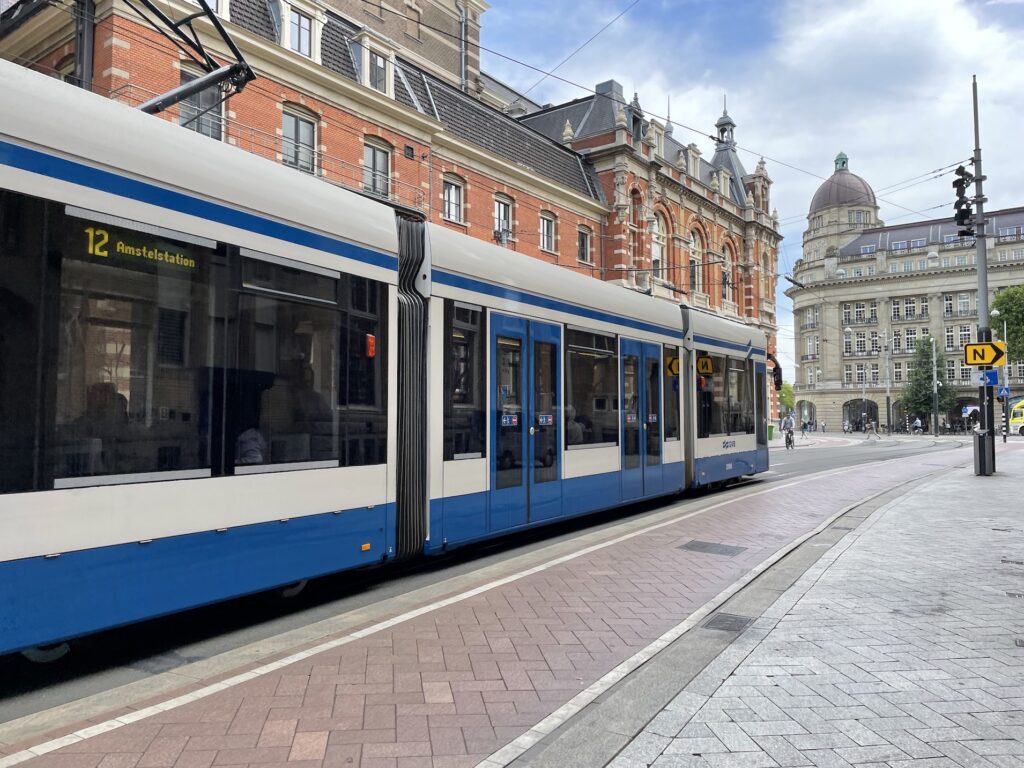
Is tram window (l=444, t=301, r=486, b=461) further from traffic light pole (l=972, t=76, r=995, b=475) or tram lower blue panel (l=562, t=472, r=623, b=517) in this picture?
traffic light pole (l=972, t=76, r=995, b=475)

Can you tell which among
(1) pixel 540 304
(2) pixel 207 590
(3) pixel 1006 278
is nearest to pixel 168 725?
(2) pixel 207 590

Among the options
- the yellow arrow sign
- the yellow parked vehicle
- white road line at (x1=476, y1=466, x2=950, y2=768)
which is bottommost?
white road line at (x1=476, y1=466, x2=950, y2=768)

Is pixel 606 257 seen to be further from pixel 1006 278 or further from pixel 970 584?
pixel 1006 278

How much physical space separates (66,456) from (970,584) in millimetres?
7105

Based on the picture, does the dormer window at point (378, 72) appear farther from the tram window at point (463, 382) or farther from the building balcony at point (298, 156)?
the tram window at point (463, 382)

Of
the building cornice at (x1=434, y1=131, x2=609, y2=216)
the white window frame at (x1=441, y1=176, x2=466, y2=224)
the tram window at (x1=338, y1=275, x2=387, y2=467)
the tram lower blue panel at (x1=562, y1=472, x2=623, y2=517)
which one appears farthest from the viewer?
the white window frame at (x1=441, y1=176, x2=466, y2=224)

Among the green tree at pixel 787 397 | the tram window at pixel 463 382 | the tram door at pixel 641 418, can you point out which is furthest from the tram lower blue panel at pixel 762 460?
the green tree at pixel 787 397

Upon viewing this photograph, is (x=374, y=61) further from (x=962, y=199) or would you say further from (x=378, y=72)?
(x=962, y=199)

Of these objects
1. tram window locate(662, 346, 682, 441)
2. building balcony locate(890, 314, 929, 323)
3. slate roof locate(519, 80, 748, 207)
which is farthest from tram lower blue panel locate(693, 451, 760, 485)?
building balcony locate(890, 314, 929, 323)

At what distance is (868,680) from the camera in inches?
163

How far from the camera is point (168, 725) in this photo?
3535 millimetres

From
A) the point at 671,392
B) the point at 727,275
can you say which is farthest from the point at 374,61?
the point at 727,275

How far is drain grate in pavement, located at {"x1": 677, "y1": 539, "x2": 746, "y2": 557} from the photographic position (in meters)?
7.98

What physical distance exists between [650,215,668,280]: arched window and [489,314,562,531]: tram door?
96.3 feet
